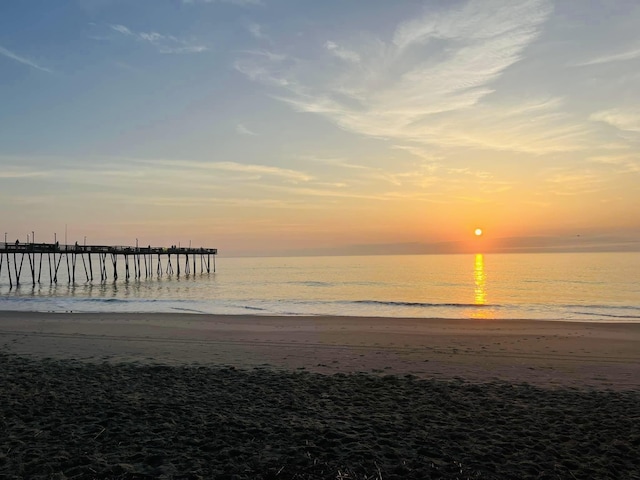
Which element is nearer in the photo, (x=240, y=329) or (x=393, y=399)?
(x=393, y=399)

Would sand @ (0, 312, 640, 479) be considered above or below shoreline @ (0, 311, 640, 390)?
above

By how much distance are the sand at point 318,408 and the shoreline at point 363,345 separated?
0.10 m

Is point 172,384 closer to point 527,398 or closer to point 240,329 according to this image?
point 527,398

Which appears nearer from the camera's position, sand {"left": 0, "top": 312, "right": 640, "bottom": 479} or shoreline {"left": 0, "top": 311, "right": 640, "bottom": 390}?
sand {"left": 0, "top": 312, "right": 640, "bottom": 479}

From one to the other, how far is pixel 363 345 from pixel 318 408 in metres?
6.99

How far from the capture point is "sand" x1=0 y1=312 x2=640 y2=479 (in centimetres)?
523

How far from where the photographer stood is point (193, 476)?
4.92 meters

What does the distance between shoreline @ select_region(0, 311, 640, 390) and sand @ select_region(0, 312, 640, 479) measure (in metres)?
0.10

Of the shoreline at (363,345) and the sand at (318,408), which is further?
the shoreline at (363,345)

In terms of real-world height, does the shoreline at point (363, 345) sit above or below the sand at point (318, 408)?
below

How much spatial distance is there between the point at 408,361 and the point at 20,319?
55.1 feet

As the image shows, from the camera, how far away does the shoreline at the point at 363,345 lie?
10891mm

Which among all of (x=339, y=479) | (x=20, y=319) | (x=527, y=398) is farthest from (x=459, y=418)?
(x=20, y=319)

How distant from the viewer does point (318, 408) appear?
7.44 meters
